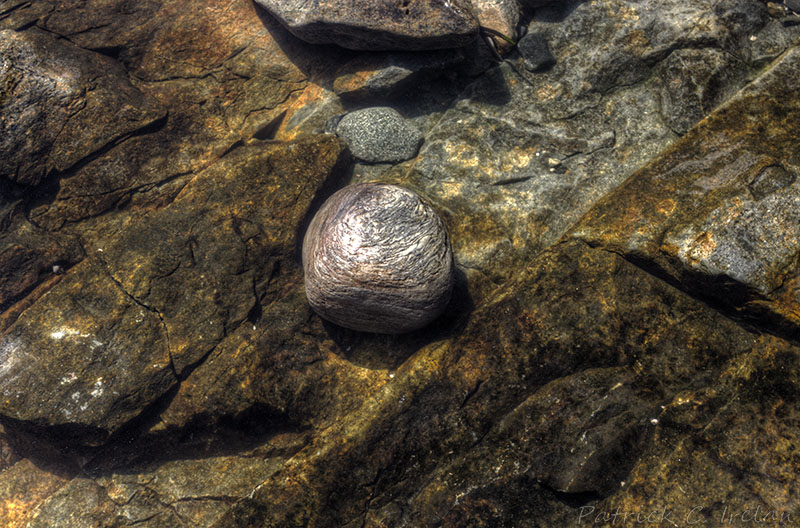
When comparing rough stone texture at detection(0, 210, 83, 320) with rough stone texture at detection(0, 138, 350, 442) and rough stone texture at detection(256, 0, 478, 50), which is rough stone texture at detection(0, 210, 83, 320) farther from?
rough stone texture at detection(256, 0, 478, 50)

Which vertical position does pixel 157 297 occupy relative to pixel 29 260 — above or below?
below

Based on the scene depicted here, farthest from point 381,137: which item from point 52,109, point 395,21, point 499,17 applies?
point 52,109

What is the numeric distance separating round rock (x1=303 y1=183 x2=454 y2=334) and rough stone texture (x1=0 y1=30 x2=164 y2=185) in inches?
104

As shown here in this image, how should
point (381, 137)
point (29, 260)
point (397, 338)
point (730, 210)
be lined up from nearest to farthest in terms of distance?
point (730, 210), point (397, 338), point (29, 260), point (381, 137)

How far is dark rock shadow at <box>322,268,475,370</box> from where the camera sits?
12.8 ft

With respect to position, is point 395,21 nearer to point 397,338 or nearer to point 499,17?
point 499,17

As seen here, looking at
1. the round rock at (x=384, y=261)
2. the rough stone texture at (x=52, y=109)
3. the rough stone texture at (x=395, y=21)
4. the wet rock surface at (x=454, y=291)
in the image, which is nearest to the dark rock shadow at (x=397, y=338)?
the wet rock surface at (x=454, y=291)

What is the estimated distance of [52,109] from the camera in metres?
4.53

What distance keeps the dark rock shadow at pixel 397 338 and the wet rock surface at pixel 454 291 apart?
3 centimetres

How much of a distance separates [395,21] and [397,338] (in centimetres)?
284

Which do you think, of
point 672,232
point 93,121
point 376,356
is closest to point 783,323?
point 672,232

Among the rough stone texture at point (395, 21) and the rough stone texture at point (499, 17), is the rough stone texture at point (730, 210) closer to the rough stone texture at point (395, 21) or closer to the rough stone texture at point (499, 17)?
the rough stone texture at point (499, 17)

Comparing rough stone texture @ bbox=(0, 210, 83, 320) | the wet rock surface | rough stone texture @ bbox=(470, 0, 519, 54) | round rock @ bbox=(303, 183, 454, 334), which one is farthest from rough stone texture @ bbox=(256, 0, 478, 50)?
rough stone texture @ bbox=(0, 210, 83, 320)

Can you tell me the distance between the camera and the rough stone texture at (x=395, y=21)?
4.39 m
